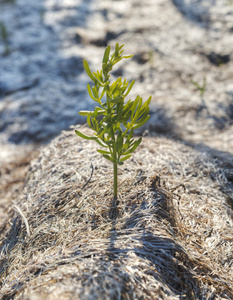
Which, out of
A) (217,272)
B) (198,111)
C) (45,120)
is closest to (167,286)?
(217,272)

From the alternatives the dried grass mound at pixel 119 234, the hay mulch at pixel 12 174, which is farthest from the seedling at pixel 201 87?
the hay mulch at pixel 12 174

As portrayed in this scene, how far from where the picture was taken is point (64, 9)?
16.7ft

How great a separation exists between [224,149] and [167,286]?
1684 mm

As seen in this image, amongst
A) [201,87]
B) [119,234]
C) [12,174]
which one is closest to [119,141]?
[119,234]

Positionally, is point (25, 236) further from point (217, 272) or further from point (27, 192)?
point (217, 272)

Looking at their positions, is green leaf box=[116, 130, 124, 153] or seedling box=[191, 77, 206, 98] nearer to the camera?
green leaf box=[116, 130, 124, 153]

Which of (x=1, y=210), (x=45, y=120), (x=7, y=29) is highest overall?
(x=7, y=29)

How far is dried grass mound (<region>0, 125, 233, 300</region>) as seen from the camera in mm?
1209

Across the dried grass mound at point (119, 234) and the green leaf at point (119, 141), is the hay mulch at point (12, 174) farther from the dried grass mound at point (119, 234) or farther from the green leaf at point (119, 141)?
the green leaf at point (119, 141)

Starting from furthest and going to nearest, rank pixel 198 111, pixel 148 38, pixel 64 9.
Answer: pixel 64 9
pixel 148 38
pixel 198 111

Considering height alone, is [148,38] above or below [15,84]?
above

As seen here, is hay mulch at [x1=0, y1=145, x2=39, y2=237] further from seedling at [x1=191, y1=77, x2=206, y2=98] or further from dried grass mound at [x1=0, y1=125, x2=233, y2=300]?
seedling at [x1=191, y1=77, x2=206, y2=98]

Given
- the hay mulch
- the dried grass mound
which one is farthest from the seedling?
the hay mulch

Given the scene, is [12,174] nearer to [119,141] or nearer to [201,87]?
[119,141]
